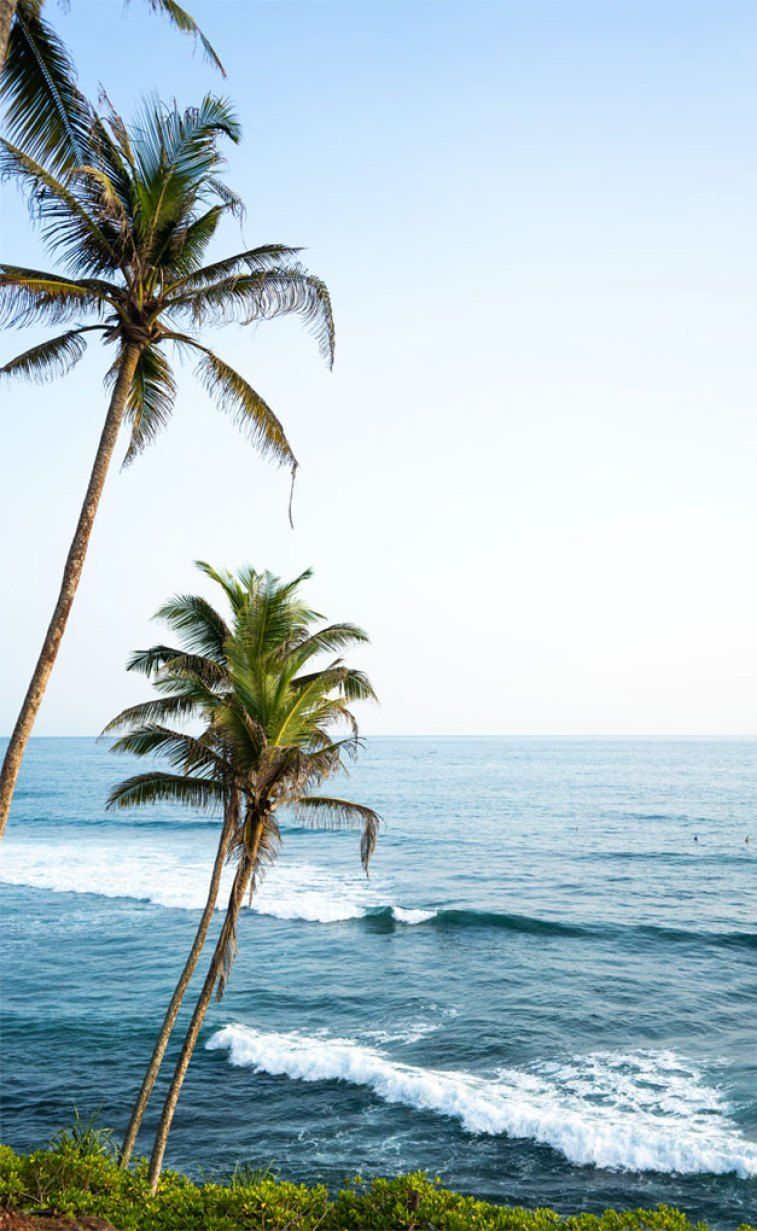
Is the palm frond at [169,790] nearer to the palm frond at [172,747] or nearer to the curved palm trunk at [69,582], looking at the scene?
the palm frond at [172,747]

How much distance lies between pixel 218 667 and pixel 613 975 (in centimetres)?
2177

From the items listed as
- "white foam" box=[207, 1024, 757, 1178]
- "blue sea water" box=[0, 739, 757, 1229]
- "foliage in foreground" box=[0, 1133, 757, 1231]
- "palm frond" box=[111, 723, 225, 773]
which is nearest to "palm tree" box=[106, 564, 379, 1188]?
"palm frond" box=[111, 723, 225, 773]

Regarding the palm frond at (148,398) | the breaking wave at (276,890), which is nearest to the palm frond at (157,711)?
the palm frond at (148,398)

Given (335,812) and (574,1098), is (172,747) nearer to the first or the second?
(335,812)

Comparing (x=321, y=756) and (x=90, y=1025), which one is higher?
(x=321, y=756)

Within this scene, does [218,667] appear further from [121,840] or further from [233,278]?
[121,840]

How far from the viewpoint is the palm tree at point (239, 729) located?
476 inches

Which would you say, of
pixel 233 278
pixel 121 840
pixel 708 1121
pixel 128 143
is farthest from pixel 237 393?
pixel 121 840

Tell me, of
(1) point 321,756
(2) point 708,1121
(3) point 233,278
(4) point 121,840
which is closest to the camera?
(3) point 233,278

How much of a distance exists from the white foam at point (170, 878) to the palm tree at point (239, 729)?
24449 millimetres

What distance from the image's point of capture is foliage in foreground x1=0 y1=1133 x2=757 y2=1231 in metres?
7.90

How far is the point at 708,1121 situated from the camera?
1723 cm

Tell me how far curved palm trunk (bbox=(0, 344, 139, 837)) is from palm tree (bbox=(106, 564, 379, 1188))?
404 centimetres

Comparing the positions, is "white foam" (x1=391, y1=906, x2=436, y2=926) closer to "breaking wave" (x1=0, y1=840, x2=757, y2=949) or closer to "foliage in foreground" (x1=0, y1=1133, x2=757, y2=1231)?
"breaking wave" (x1=0, y1=840, x2=757, y2=949)
